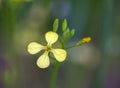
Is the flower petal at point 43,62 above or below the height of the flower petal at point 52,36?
below

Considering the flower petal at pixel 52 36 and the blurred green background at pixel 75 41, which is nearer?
the flower petal at pixel 52 36

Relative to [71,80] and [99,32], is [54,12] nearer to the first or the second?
[99,32]

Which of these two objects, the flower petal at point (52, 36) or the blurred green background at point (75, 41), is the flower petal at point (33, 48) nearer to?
the flower petal at point (52, 36)

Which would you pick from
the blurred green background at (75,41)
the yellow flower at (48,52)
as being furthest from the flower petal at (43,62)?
the blurred green background at (75,41)

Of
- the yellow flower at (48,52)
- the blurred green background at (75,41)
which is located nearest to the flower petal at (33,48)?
the yellow flower at (48,52)

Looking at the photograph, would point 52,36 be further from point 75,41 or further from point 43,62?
point 75,41

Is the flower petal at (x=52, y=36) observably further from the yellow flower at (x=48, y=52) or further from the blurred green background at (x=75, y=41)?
the blurred green background at (x=75, y=41)

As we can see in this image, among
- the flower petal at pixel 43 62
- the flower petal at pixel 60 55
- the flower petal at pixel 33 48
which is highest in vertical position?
the flower petal at pixel 33 48

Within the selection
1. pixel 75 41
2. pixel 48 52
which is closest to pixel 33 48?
pixel 48 52

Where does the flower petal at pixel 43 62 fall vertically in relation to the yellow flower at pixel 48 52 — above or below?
below

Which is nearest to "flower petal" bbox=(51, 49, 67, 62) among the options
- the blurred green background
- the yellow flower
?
the yellow flower
